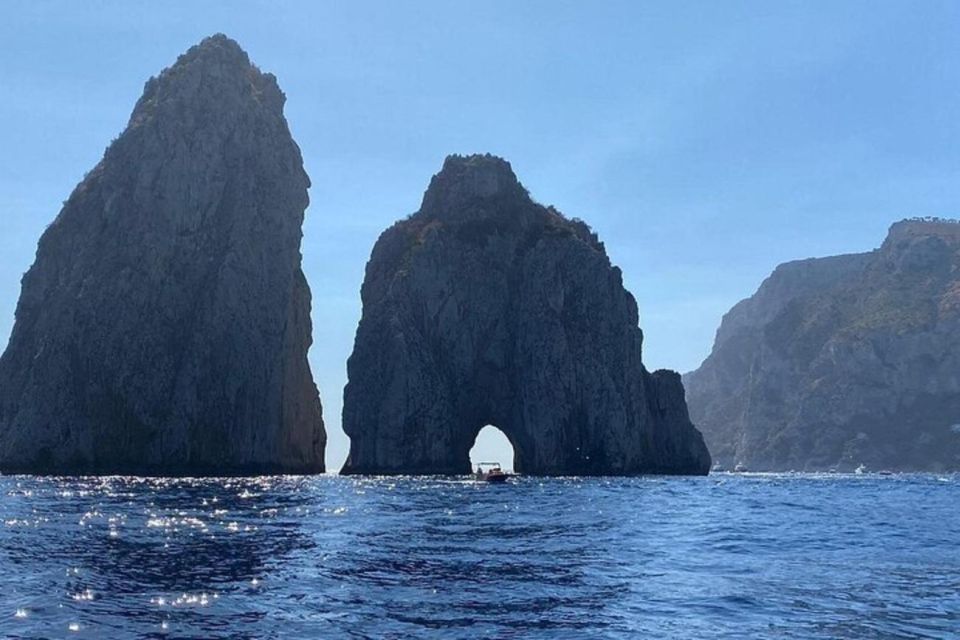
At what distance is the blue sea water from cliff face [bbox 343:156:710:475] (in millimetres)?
88108

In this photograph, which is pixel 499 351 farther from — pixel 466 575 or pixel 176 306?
pixel 466 575

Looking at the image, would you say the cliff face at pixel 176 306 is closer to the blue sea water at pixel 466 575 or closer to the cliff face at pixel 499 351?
the cliff face at pixel 499 351

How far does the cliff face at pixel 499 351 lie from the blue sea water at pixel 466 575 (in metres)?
88.1

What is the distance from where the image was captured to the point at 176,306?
120m

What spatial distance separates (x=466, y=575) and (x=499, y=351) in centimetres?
→ 12024

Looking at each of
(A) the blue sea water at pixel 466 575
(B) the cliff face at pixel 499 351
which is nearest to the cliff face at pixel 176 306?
(B) the cliff face at pixel 499 351

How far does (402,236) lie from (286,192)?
28152 millimetres

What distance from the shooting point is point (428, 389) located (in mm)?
136250

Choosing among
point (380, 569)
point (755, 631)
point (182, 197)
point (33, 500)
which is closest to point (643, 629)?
point (755, 631)

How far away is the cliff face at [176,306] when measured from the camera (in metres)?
112

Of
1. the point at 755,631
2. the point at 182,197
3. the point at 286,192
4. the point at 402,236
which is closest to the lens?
the point at 755,631

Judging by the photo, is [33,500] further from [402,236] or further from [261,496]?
[402,236]

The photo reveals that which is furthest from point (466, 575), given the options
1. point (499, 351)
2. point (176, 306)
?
point (499, 351)

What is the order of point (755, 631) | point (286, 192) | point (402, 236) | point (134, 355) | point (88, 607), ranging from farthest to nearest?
1. point (402, 236)
2. point (286, 192)
3. point (134, 355)
4. point (88, 607)
5. point (755, 631)
